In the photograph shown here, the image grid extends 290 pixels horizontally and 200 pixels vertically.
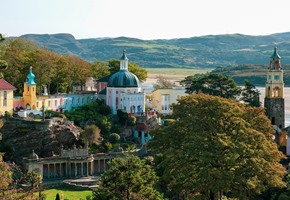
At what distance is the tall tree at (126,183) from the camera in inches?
1312

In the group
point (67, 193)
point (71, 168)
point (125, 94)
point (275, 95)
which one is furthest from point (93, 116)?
point (275, 95)

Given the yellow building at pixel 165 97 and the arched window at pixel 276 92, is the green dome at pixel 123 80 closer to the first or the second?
the yellow building at pixel 165 97

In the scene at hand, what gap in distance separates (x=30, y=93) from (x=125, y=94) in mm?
11957

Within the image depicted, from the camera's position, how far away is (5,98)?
211ft

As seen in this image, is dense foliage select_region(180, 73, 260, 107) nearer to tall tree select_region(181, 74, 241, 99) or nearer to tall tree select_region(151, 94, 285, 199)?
tall tree select_region(181, 74, 241, 99)

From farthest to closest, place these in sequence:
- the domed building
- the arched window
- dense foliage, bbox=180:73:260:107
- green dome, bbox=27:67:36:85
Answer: dense foliage, bbox=180:73:260:107, the domed building, green dome, bbox=27:67:36:85, the arched window

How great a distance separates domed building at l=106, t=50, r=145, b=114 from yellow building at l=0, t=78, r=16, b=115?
13527 millimetres

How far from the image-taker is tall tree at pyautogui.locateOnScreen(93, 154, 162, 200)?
33.3 m

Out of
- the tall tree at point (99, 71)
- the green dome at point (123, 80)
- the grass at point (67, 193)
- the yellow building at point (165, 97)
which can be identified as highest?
the tall tree at point (99, 71)

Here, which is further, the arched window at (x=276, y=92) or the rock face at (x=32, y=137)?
the arched window at (x=276, y=92)

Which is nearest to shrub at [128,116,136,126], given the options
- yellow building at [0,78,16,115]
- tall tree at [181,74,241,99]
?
tall tree at [181,74,241,99]

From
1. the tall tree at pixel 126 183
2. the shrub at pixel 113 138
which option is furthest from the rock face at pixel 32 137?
the tall tree at pixel 126 183

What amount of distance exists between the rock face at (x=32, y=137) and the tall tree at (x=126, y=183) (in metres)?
27.0

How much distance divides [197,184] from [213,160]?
173 cm
